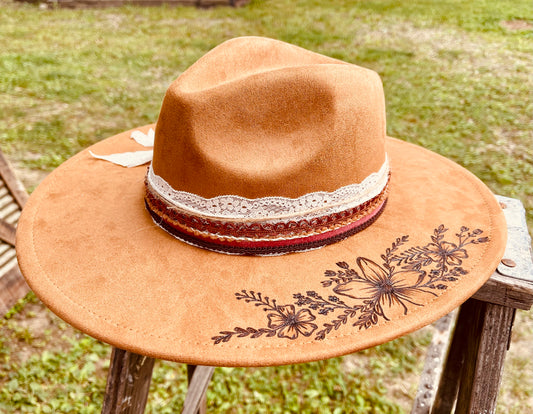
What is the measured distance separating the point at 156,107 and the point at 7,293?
11.4 ft

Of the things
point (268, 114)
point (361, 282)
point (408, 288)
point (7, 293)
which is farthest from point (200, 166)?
point (7, 293)

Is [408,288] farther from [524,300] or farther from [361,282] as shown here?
[524,300]

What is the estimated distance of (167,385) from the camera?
9.19ft

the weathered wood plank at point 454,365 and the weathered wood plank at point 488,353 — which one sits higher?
the weathered wood plank at point 488,353

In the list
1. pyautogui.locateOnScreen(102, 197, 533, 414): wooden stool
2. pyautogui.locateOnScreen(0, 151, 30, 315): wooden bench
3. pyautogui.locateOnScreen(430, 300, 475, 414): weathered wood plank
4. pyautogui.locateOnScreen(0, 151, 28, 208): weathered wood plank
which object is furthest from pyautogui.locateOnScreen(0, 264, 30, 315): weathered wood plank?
pyautogui.locateOnScreen(430, 300, 475, 414): weathered wood plank

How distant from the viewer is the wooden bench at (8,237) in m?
2.95

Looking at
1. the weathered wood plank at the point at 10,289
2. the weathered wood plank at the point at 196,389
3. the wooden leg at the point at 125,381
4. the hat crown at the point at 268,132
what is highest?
the hat crown at the point at 268,132

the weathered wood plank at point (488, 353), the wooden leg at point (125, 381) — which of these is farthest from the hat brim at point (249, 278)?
the wooden leg at point (125, 381)

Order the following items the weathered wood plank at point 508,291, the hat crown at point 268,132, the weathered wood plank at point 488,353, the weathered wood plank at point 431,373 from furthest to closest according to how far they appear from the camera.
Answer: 1. the weathered wood plank at point 431,373
2. the weathered wood plank at point 488,353
3. the weathered wood plank at point 508,291
4. the hat crown at point 268,132

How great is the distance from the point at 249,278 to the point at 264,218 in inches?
6.4

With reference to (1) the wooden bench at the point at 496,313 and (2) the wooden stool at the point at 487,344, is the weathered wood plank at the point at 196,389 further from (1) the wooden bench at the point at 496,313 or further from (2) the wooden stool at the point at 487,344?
(1) the wooden bench at the point at 496,313

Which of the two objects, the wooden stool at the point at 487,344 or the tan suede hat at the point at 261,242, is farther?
the wooden stool at the point at 487,344

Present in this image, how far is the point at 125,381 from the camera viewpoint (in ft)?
5.00

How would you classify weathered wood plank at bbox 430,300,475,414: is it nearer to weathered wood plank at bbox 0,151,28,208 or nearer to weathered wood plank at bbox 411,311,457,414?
weathered wood plank at bbox 411,311,457,414
